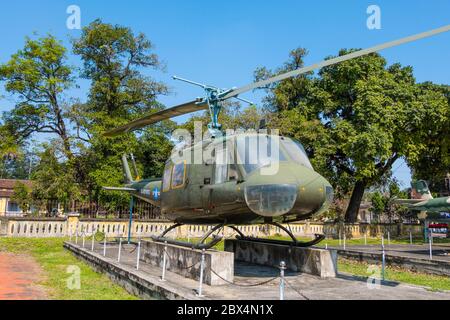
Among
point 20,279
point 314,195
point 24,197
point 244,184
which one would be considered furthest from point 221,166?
point 24,197

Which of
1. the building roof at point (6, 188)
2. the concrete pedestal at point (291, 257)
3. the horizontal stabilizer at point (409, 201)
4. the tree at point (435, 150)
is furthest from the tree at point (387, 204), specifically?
the building roof at point (6, 188)

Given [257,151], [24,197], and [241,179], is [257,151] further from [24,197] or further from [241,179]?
[24,197]

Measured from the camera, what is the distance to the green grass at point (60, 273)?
29.9ft

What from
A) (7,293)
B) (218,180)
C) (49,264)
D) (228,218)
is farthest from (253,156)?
(49,264)

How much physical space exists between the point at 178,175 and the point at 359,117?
21.0 meters

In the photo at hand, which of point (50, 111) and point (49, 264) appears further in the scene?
point (50, 111)

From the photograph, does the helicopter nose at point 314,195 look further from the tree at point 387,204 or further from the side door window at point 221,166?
Result: the tree at point 387,204

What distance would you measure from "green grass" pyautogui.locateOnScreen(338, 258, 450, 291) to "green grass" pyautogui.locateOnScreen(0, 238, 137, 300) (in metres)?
7.46

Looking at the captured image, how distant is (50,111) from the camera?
33.2m

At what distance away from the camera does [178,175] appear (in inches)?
459

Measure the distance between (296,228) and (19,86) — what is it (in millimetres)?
24979

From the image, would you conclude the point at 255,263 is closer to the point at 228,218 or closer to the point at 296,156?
the point at 228,218

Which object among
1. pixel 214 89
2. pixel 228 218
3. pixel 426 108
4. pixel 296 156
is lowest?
pixel 228 218
